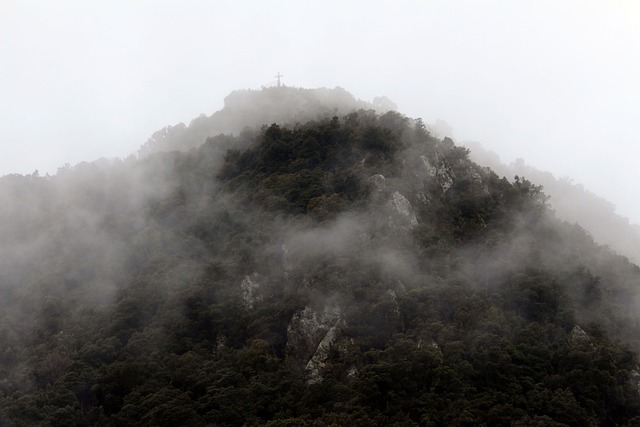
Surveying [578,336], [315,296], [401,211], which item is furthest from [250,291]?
[578,336]

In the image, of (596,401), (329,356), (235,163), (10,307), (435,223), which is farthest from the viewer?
(235,163)

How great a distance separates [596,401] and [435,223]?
1919cm

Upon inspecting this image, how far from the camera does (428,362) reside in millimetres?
41469

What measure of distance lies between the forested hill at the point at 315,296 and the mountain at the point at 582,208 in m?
13.5

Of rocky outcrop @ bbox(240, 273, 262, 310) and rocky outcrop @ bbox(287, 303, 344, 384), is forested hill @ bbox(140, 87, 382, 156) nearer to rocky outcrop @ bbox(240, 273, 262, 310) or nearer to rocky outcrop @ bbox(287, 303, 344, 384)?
rocky outcrop @ bbox(240, 273, 262, 310)

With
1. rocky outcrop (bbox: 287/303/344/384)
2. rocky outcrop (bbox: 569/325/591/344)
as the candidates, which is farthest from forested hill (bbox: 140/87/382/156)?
rocky outcrop (bbox: 569/325/591/344)

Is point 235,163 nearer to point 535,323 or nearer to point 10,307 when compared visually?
point 10,307

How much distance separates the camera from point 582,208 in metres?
76.8

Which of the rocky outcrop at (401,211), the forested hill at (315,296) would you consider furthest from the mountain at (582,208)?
the rocky outcrop at (401,211)

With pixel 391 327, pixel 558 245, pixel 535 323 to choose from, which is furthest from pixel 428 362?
pixel 558 245

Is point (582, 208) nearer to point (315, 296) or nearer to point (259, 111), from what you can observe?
point (259, 111)

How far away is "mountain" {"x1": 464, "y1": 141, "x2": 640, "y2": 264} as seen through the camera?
237 ft

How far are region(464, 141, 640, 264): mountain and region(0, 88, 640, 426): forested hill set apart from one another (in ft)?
44.4

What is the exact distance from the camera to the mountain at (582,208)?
72375 mm
